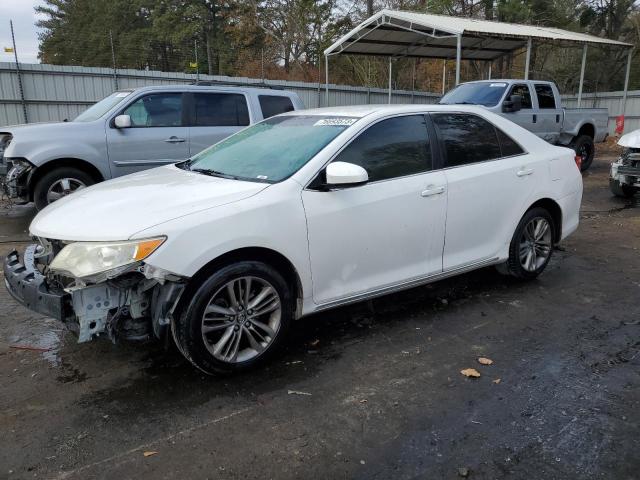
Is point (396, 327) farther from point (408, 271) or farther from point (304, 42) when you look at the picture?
point (304, 42)

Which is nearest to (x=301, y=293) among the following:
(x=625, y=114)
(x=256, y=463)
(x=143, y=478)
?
(x=256, y=463)

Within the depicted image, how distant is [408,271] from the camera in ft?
13.3

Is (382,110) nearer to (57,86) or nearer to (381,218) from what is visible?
(381,218)

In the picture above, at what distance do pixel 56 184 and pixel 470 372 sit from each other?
6.06 metres

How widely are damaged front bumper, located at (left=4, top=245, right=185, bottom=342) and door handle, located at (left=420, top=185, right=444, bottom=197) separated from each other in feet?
6.40

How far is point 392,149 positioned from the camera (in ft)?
13.2

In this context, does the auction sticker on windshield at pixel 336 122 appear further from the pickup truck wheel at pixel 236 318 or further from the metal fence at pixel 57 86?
the metal fence at pixel 57 86

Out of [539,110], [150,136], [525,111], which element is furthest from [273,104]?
[539,110]

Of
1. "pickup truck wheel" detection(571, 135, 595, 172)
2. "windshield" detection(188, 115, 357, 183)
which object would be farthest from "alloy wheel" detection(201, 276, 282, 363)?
"pickup truck wheel" detection(571, 135, 595, 172)

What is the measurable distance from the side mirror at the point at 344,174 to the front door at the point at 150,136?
500 centimetres

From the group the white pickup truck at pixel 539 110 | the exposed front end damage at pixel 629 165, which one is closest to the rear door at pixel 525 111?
the white pickup truck at pixel 539 110

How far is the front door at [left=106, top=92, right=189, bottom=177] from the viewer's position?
24.8 feet

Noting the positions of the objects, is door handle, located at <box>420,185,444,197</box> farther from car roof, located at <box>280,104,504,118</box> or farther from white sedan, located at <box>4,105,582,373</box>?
car roof, located at <box>280,104,504,118</box>

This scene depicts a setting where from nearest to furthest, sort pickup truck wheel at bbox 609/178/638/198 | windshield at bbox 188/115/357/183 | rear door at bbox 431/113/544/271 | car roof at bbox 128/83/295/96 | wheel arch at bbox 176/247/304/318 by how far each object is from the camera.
A: wheel arch at bbox 176/247/304/318 → windshield at bbox 188/115/357/183 → rear door at bbox 431/113/544/271 → car roof at bbox 128/83/295/96 → pickup truck wheel at bbox 609/178/638/198
